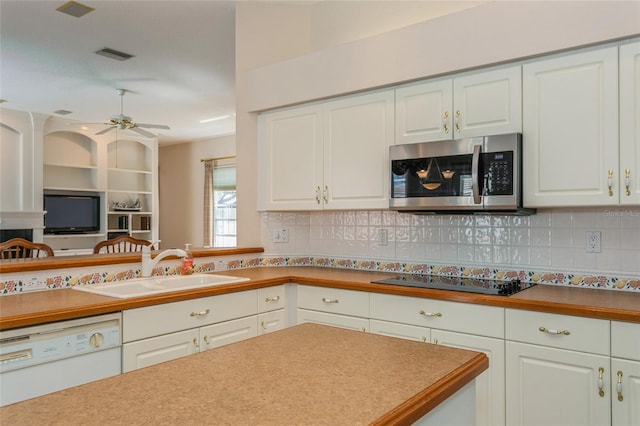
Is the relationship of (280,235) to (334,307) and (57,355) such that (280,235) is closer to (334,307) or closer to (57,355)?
(334,307)

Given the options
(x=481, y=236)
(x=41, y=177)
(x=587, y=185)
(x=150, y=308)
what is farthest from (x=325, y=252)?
(x=41, y=177)

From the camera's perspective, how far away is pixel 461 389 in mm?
1110

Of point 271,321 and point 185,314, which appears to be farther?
point 271,321

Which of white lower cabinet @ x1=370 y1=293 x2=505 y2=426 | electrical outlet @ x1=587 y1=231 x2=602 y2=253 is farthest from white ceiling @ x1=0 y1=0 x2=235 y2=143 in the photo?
electrical outlet @ x1=587 y1=231 x2=602 y2=253

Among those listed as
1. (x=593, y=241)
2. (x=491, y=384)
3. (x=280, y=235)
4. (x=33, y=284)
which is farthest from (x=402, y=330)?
(x=33, y=284)

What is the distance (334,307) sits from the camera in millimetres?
2674

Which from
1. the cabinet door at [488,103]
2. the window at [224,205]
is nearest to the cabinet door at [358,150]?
the cabinet door at [488,103]

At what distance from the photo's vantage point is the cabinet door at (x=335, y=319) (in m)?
2.55

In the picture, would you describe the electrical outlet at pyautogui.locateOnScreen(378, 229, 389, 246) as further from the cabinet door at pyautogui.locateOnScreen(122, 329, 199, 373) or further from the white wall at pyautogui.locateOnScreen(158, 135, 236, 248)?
the white wall at pyautogui.locateOnScreen(158, 135, 236, 248)

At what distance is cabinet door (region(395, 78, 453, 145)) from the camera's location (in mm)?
2525

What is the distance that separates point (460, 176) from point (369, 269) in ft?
3.49

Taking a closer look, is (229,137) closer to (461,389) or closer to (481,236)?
(481,236)

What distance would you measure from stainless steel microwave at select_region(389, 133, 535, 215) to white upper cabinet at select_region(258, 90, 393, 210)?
20 centimetres

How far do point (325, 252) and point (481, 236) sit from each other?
1.22 metres
